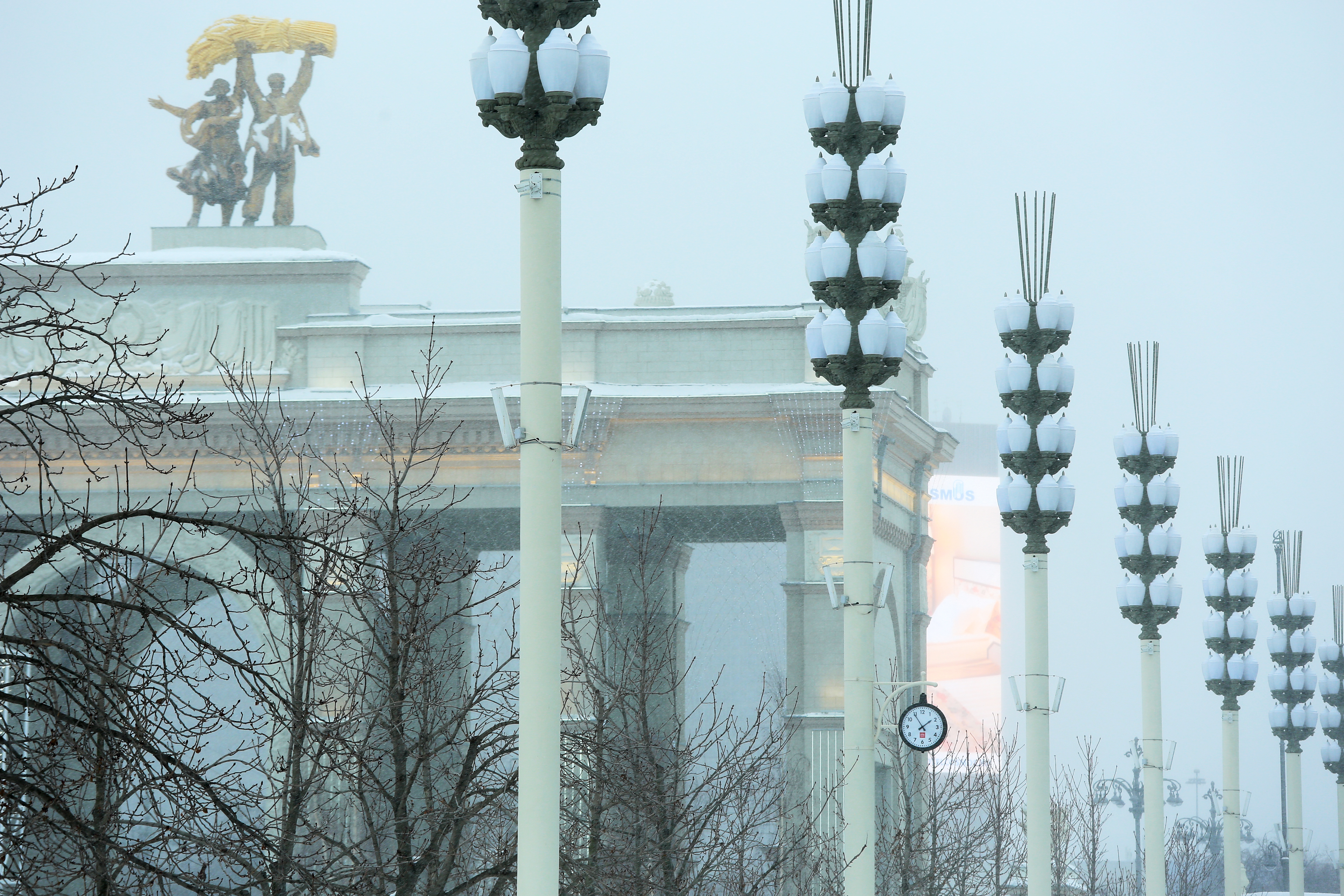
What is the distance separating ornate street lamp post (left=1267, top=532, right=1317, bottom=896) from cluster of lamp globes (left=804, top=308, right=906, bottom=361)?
29660 millimetres

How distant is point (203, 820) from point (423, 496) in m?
32.2

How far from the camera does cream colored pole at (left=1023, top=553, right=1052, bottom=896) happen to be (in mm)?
21922

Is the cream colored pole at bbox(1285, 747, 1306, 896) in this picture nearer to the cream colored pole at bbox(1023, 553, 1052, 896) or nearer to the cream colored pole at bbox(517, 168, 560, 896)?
the cream colored pole at bbox(1023, 553, 1052, 896)

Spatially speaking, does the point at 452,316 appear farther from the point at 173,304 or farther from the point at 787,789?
the point at 787,789

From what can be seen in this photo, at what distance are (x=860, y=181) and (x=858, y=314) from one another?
1251 millimetres

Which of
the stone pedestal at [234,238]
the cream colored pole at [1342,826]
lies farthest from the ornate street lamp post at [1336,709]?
the stone pedestal at [234,238]

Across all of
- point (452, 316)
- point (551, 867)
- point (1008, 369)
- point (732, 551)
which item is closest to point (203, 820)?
point (551, 867)

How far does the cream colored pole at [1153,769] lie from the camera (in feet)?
93.7

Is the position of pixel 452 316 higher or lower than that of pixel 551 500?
higher

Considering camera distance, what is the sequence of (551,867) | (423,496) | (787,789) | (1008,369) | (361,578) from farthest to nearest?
(423,496), (787,789), (1008,369), (361,578), (551,867)

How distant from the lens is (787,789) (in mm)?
41062

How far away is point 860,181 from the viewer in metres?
17.7

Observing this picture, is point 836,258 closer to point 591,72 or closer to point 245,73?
point 591,72

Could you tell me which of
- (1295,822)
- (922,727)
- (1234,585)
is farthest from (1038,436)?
(1295,822)
